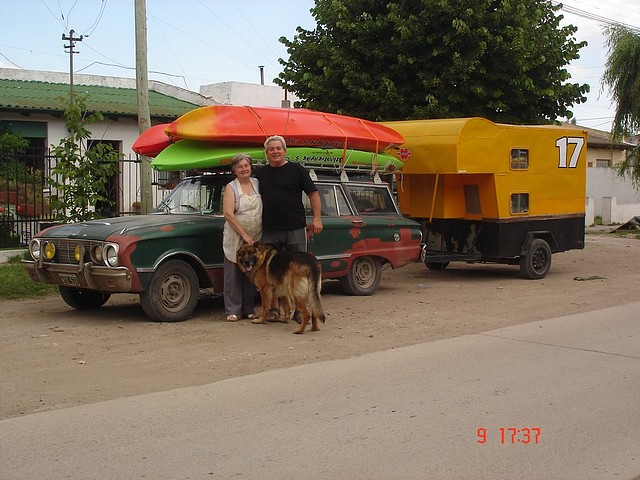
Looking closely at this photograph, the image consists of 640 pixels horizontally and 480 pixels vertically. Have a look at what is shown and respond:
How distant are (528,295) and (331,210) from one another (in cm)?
356

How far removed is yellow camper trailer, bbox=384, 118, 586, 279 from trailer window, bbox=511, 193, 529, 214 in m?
0.02

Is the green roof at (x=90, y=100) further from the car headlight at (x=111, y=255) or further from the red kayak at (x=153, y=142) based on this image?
the car headlight at (x=111, y=255)

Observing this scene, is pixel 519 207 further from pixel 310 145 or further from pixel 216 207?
pixel 216 207

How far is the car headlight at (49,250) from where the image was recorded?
9.32 m

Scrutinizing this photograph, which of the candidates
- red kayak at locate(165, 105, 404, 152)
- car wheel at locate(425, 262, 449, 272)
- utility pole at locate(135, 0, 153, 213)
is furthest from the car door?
car wheel at locate(425, 262, 449, 272)

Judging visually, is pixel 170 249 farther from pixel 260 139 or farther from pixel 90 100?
pixel 90 100

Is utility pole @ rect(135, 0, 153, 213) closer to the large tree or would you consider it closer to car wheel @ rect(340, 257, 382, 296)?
car wheel @ rect(340, 257, 382, 296)

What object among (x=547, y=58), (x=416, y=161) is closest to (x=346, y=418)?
(x=416, y=161)

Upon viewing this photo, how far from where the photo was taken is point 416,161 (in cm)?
1338

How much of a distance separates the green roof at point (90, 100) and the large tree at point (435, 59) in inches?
262

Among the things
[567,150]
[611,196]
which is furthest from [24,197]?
[611,196]

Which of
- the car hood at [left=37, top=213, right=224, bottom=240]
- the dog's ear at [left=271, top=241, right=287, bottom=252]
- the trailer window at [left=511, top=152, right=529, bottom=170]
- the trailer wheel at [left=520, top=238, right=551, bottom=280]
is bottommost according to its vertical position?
the trailer wheel at [left=520, top=238, right=551, bottom=280]

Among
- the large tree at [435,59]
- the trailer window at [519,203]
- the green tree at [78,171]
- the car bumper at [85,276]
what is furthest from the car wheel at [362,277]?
the large tree at [435,59]

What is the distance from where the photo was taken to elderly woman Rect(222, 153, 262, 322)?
362 inches
